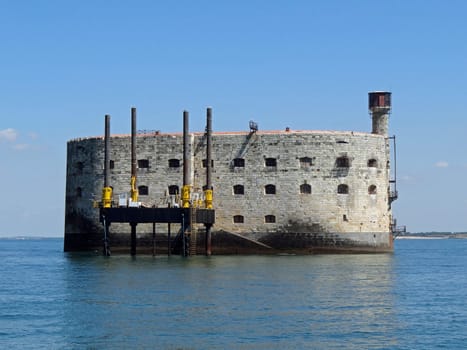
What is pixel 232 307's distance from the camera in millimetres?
29859

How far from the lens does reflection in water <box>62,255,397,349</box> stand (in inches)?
967

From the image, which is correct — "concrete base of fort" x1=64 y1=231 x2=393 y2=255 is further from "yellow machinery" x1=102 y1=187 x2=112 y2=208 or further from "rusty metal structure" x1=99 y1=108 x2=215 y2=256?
"yellow machinery" x1=102 y1=187 x2=112 y2=208

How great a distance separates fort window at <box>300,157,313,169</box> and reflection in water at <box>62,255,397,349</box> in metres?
8.02

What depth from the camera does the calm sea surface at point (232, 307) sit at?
80.1 feet

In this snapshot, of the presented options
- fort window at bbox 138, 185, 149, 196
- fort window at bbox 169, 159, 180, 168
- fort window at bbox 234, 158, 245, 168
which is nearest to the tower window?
fort window at bbox 234, 158, 245, 168

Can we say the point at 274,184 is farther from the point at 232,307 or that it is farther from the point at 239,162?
A: the point at 232,307

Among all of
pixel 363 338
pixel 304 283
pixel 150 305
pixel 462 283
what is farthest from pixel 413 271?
pixel 363 338

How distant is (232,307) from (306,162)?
2527 cm

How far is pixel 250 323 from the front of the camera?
26.6 meters

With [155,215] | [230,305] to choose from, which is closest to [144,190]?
[155,215]

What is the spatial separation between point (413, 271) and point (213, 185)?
1307 cm

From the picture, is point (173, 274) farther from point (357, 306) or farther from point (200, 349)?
point (200, 349)

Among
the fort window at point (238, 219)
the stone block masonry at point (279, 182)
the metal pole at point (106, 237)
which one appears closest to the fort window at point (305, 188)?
the stone block masonry at point (279, 182)

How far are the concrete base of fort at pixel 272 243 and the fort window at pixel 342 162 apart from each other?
3.87 meters
